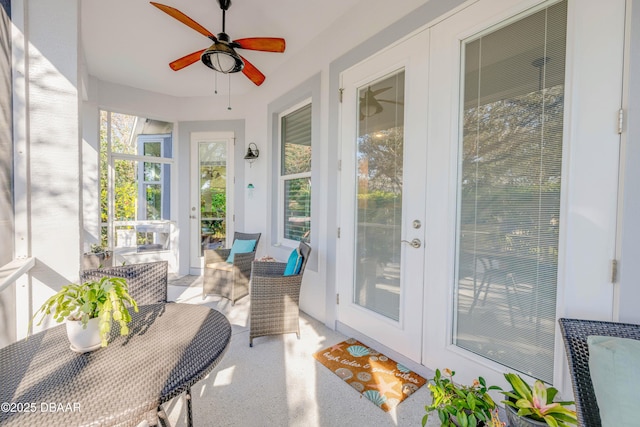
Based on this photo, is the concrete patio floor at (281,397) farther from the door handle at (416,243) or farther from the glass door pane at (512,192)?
the door handle at (416,243)

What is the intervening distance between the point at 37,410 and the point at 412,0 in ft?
9.28

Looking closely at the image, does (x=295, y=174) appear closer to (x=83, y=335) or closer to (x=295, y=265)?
(x=295, y=265)

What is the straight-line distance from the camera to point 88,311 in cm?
102

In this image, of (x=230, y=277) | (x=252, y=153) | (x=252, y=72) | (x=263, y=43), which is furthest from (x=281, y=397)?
(x=252, y=153)

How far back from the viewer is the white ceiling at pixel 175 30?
250 centimetres

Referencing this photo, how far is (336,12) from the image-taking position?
2.58 m

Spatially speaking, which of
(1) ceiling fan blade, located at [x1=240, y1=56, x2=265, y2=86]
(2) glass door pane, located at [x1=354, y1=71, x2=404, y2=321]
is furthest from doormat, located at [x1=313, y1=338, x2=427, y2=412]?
(1) ceiling fan blade, located at [x1=240, y1=56, x2=265, y2=86]

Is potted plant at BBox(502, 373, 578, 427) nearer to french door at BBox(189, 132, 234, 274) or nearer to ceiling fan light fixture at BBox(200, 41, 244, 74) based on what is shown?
ceiling fan light fixture at BBox(200, 41, 244, 74)

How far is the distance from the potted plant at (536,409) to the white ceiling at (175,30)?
296 cm

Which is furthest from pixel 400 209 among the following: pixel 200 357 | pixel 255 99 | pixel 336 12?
pixel 255 99

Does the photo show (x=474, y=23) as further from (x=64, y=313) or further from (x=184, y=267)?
(x=184, y=267)

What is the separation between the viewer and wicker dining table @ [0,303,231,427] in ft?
2.45

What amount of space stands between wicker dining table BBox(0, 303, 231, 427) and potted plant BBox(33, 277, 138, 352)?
61 mm

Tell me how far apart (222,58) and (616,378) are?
2.90 m
